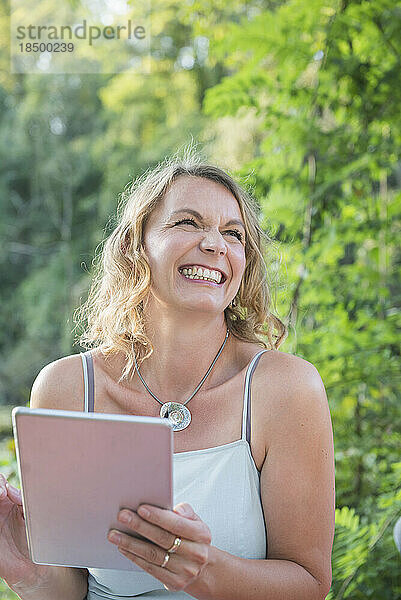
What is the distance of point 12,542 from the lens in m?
1.13

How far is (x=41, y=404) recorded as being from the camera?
1358 millimetres

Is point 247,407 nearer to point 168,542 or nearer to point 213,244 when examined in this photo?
point 213,244

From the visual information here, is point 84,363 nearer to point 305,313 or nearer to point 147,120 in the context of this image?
point 305,313

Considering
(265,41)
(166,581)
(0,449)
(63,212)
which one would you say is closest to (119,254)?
(166,581)

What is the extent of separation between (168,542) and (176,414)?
0.44 m

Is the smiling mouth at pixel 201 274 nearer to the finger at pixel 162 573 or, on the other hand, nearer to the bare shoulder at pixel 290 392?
the bare shoulder at pixel 290 392

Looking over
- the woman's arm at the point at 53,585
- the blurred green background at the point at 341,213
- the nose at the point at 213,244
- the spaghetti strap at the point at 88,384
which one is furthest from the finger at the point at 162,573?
the blurred green background at the point at 341,213

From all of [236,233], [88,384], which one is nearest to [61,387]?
[88,384]

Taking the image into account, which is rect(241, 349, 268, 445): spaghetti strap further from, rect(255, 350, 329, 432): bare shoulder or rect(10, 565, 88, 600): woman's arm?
rect(10, 565, 88, 600): woman's arm

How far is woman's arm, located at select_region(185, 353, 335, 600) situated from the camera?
3.67 feet

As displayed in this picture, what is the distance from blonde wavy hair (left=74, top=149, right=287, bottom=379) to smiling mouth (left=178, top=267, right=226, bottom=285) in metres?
0.10

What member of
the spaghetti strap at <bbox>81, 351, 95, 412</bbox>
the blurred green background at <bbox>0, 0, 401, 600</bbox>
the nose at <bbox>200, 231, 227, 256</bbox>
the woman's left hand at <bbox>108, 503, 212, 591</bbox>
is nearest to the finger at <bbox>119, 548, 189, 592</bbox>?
the woman's left hand at <bbox>108, 503, 212, 591</bbox>

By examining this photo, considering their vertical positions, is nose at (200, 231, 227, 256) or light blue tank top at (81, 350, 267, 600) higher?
nose at (200, 231, 227, 256)

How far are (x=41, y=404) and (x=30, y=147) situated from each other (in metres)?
8.38
